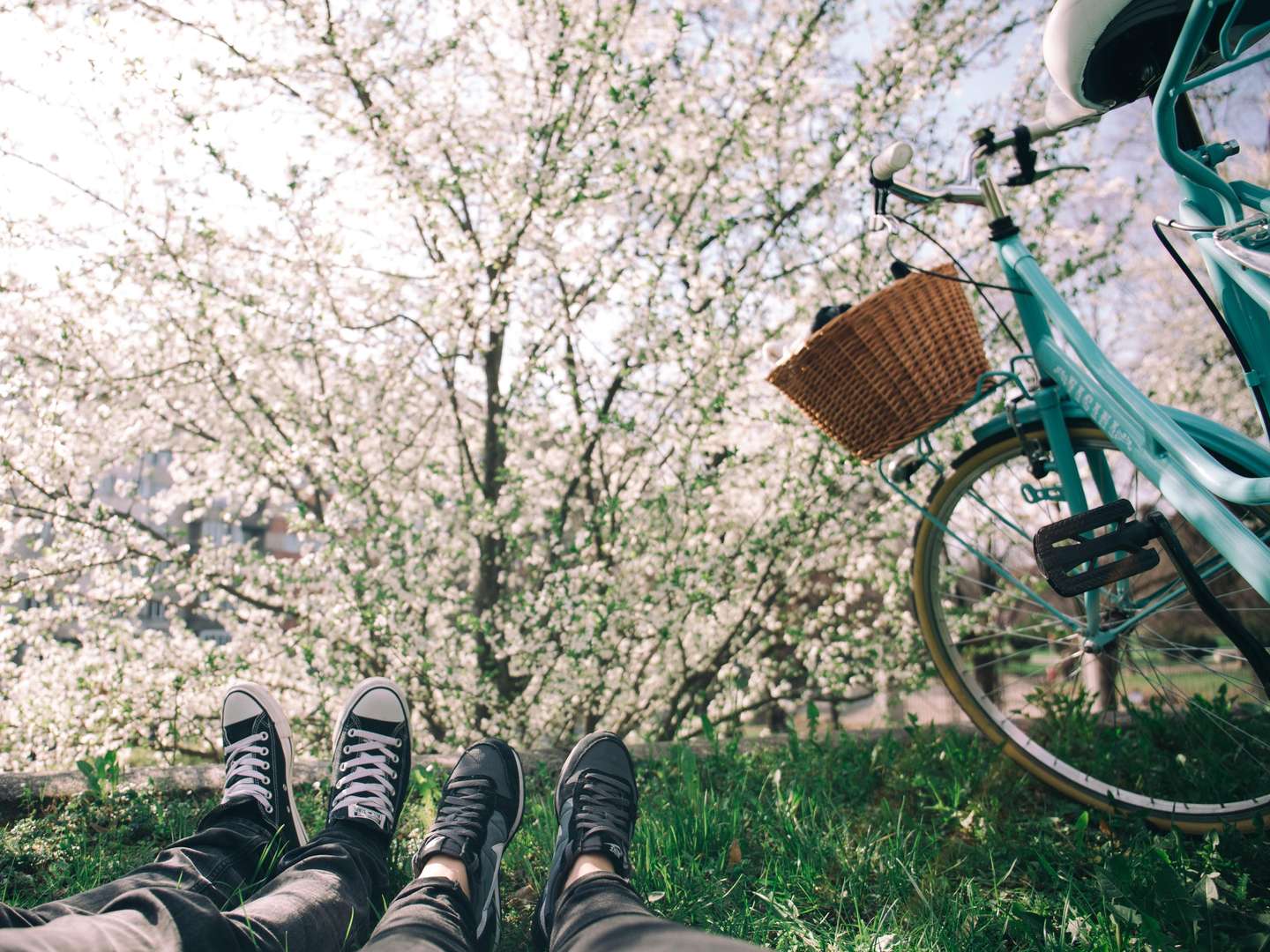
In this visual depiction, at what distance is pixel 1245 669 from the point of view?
205 centimetres

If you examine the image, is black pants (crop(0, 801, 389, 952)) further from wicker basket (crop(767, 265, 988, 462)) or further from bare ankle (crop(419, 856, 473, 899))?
wicker basket (crop(767, 265, 988, 462))

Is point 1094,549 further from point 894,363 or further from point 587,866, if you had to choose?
point 587,866

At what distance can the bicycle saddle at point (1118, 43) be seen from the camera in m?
1.31

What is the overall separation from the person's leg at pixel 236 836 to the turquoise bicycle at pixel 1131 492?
1731 millimetres

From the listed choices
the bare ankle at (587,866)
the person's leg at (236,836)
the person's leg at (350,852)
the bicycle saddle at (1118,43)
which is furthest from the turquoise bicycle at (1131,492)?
the person's leg at (236,836)

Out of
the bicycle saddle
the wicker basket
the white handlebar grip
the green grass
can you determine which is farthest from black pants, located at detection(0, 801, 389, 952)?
the bicycle saddle

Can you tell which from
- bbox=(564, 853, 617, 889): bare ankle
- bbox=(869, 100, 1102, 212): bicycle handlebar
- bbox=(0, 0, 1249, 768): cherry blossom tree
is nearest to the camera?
bbox=(564, 853, 617, 889): bare ankle

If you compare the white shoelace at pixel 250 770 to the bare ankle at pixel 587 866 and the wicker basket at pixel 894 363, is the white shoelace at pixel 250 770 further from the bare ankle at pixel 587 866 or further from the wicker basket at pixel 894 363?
the wicker basket at pixel 894 363

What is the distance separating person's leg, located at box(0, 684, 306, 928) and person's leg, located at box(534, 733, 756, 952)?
25.1 inches

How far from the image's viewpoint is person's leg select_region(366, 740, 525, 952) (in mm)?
1203

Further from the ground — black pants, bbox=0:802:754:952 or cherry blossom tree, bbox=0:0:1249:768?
cherry blossom tree, bbox=0:0:1249:768

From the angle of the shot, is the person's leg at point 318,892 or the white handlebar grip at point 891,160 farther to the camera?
the white handlebar grip at point 891,160

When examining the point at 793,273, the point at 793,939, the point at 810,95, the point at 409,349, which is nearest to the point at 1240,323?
the point at 793,939

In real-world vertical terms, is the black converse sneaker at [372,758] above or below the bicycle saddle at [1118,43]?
below
